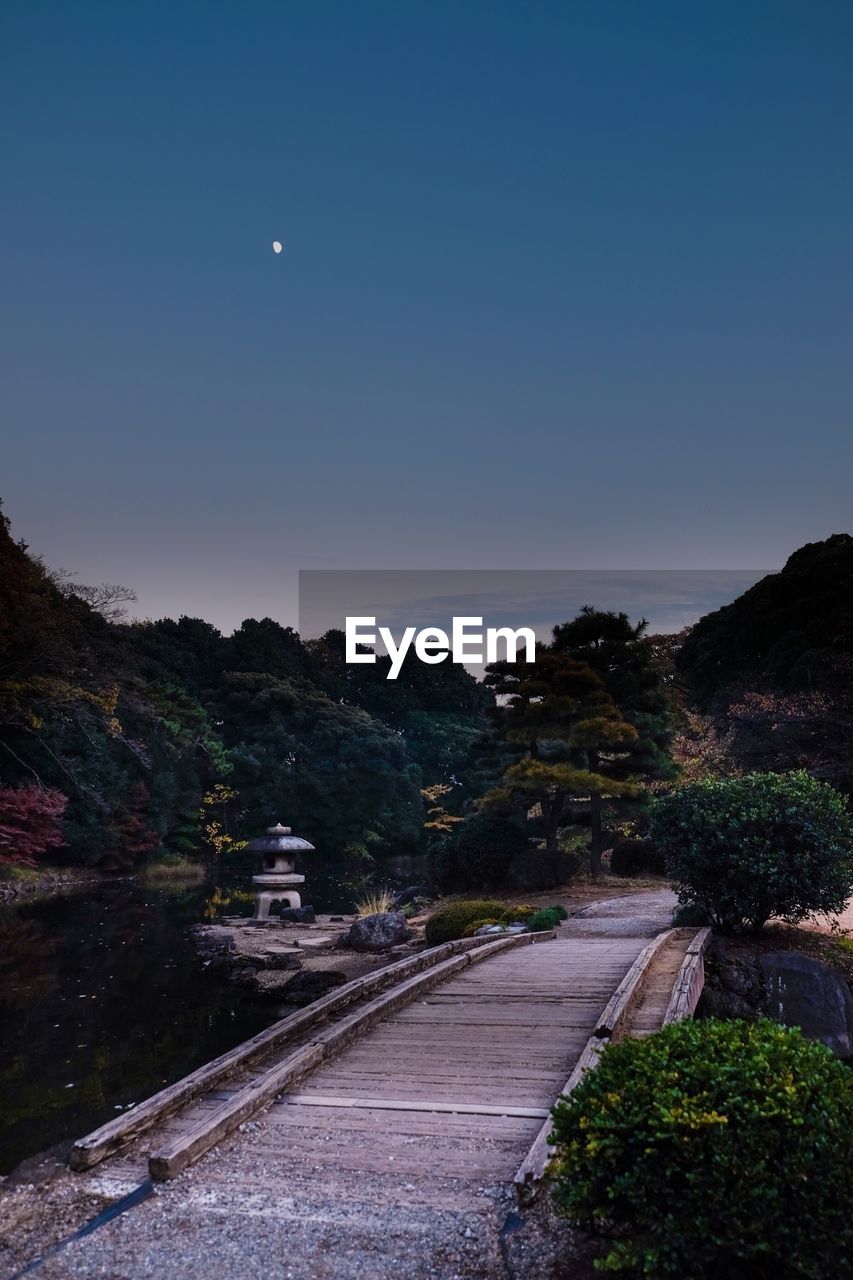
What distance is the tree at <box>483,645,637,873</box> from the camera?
22.4 metres

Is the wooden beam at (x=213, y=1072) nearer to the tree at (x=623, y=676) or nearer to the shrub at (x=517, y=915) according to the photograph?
the shrub at (x=517, y=915)

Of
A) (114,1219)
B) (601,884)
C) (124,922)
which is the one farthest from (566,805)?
(114,1219)

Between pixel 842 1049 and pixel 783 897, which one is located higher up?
pixel 783 897

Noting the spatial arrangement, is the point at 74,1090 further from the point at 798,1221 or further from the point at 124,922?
the point at 124,922

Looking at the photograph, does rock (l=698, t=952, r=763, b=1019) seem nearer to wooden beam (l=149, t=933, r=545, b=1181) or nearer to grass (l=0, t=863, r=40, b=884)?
wooden beam (l=149, t=933, r=545, b=1181)

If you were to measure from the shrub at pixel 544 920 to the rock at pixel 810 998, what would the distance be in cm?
418

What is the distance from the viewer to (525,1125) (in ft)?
21.8

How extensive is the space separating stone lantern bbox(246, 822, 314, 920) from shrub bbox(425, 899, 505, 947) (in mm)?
8124

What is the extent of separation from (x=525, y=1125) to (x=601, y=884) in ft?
51.3

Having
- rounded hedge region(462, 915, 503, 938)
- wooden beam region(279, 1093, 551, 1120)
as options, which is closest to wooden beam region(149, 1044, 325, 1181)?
wooden beam region(279, 1093, 551, 1120)

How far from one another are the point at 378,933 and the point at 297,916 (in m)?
5.10

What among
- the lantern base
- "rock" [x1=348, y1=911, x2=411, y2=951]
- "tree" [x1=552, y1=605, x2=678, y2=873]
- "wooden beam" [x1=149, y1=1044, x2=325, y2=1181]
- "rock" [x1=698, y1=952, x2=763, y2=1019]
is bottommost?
the lantern base

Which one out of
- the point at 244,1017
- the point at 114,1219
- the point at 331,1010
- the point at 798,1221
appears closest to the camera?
the point at 798,1221

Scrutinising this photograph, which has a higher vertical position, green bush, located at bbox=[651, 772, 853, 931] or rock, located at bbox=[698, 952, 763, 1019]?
green bush, located at bbox=[651, 772, 853, 931]
